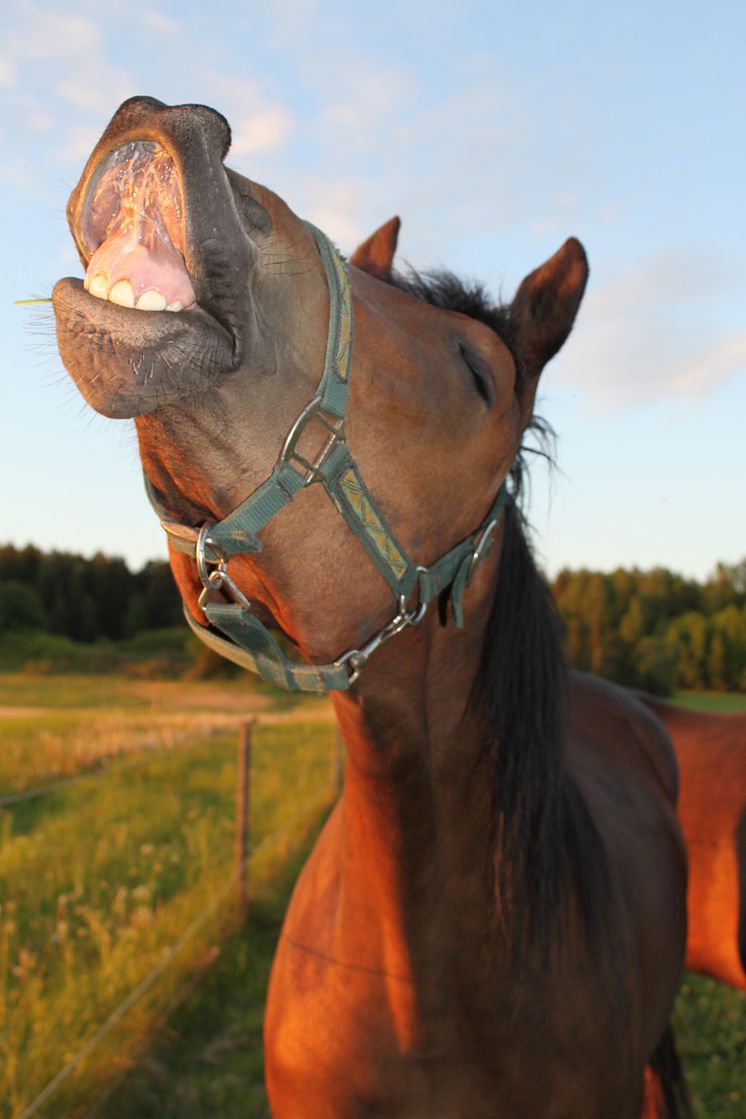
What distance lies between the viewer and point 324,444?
1.33m

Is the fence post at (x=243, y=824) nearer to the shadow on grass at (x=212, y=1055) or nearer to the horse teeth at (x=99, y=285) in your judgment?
the shadow on grass at (x=212, y=1055)

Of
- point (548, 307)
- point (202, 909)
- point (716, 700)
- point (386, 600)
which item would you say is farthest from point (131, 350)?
point (716, 700)

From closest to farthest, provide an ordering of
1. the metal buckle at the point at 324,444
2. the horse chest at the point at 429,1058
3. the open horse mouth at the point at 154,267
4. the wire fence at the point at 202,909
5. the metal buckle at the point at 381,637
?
the open horse mouth at the point at 154,267, the metal buckle at the point at 324,444, the metal buckle at the point at 381,637, the horse chest at the point at 429,1058, the wire fence at the point at 202,909

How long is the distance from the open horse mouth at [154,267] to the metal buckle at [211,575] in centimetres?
26

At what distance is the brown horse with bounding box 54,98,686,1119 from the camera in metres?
1.11

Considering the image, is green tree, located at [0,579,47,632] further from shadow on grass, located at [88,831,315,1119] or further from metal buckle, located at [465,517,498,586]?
metal buckle, located at [465,517,498,586]

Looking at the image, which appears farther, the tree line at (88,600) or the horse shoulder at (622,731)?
the tree line at (88,600)

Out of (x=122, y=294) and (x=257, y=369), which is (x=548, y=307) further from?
(x=122, y=294)


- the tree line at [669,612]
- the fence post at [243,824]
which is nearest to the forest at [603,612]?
the tree line at [669,612]

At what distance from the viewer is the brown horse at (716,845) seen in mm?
4496

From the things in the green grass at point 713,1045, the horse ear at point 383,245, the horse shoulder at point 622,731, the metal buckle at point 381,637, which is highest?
the horse ear at point 383,245

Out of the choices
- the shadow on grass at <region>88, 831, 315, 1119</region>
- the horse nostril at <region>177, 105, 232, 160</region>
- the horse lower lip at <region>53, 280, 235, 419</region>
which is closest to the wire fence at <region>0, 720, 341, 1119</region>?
the shadow on grass at <region>88, 831, 315, 1119</region>

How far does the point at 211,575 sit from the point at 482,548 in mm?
645

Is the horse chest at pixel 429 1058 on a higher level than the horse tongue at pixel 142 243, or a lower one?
lower
